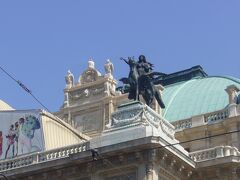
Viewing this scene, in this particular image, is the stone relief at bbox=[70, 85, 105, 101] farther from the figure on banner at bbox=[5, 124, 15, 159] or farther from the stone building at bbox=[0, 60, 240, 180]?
the figure on banner at bbox=[5, 124, 15, 159]

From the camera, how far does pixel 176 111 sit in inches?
2490

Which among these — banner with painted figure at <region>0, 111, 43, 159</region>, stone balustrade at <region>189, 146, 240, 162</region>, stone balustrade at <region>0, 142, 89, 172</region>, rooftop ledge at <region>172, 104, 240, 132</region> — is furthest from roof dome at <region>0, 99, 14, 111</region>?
stone balustrade at <region>189, 146, 240, 162</region>

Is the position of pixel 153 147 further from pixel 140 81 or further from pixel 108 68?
pixel 108 68

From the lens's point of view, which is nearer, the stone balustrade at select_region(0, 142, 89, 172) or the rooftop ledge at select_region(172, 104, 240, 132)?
the stone balustrade at select_region(0, 142, 89, 172)

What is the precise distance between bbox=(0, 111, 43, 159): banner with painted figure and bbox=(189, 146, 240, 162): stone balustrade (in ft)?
29.5

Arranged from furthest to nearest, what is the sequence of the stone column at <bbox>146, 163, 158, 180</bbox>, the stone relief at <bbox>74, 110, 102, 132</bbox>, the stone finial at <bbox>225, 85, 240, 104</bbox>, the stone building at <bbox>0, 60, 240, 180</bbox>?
the stone relief at <bbox>74, 110, 102, 132</bbox> → the stone finial at <bbox>225, 85, 240, 104</bbox> → the stone building at <bbox>0, 60, 240, 180</bbox> → the stone column at <bbox>146, 163, 158, 180</bbox>

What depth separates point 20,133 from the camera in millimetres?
55031

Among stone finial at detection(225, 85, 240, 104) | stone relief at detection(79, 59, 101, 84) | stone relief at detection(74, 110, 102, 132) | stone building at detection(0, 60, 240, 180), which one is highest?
stone relief at detection(79, 59, 101, 84)

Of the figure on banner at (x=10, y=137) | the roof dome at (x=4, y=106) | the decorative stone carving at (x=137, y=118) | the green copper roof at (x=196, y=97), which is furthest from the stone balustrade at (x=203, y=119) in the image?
the roof dome at (x=4, y=106)

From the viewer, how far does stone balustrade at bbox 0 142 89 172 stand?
5194cm

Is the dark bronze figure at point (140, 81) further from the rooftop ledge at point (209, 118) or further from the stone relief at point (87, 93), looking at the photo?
the stone relief at point (87, 93)

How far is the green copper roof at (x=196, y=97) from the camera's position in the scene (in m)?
62.2

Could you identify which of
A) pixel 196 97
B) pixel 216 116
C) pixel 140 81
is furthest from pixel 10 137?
pixel 196 97

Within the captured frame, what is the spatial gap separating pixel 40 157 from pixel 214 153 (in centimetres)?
989
